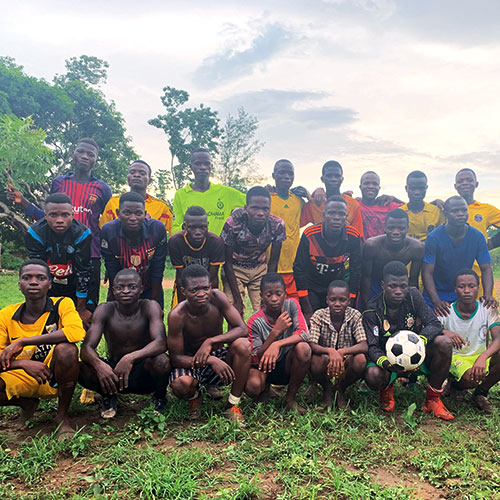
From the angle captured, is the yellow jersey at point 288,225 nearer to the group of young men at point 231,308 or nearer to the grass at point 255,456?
the group of young men at point 231,308

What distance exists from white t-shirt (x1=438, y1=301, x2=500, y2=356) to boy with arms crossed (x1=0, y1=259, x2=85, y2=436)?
374 centimetres

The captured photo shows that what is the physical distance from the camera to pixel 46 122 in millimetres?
25156

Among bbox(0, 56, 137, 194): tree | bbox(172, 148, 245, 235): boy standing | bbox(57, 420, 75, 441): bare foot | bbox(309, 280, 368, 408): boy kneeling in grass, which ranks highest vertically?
bbox(0, 56, 137, 194): tree

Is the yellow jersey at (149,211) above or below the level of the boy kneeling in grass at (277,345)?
above

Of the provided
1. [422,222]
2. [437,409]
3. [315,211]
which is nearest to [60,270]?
[315,211]

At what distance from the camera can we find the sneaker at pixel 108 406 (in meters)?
4.02

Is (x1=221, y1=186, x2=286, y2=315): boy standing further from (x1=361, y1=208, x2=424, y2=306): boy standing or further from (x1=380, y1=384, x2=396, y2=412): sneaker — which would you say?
(x1=380, y1=384, x2=396, y2=412): sneaker

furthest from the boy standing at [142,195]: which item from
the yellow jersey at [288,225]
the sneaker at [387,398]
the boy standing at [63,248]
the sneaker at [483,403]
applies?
the sneaker at [483,403]

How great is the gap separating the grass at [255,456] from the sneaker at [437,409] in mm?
77

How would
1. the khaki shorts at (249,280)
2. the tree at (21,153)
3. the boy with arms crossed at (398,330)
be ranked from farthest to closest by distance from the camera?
the tree at (21,153), the khaki shorts at (249,280), the boy with arms crossed at (398,330)

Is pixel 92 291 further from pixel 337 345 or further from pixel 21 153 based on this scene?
pixel 21 153

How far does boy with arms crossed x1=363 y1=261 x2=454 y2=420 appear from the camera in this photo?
13.9 ft

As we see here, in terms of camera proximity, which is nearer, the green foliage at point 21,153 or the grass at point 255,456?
the grass at point 255,456

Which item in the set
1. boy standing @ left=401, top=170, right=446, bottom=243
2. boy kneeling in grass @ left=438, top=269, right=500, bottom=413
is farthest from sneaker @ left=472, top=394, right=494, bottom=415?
boy standing @ left=401, top=170, right=446, bottom=243
